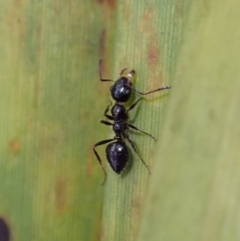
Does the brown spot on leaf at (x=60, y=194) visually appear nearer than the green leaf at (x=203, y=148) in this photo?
No

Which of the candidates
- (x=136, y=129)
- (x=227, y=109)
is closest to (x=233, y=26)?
(x=227, y=109)

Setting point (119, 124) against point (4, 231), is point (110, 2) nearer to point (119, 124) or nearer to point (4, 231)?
point (119, 124)

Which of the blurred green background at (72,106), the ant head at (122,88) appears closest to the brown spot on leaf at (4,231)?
the blurred green background at (72,106)

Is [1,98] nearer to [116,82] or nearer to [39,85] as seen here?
[39,85]

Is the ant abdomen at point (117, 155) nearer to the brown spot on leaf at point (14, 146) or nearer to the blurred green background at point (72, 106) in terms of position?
the blurred green background at point (72, 106)

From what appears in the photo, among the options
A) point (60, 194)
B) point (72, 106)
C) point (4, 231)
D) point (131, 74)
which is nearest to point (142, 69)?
point (131, 74)

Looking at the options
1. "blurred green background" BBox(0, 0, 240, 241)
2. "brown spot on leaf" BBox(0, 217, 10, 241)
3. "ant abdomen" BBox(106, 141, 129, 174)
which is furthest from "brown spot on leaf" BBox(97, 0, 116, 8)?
"brown spot on leaf" BBox(0, 217, 10, 241)

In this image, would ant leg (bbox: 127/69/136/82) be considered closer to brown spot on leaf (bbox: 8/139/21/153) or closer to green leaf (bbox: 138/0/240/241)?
brown spot on leaf (bbox: 8/139/21/153)
